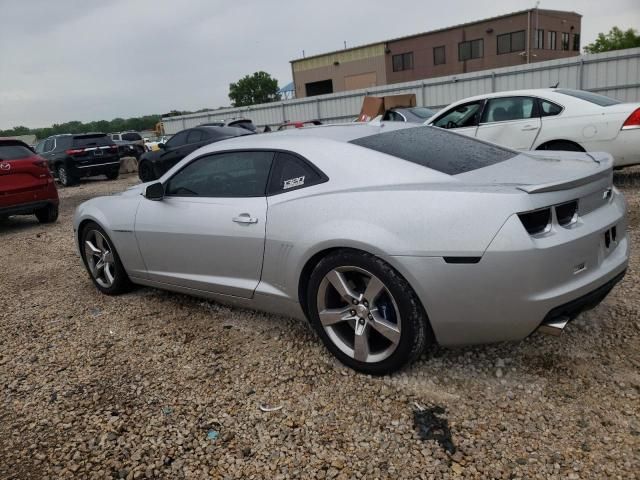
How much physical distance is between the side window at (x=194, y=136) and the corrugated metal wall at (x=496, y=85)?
917cm

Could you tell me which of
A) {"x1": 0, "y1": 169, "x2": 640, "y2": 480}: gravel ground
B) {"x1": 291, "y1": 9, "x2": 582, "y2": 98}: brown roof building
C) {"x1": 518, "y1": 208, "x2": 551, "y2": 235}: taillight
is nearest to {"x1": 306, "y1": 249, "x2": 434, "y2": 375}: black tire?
{"x1": 0, "y1": 169, "x2": 640, "y2": 480}: gravel ground

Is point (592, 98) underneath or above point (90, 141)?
above

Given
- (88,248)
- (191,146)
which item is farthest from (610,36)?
(88,248)

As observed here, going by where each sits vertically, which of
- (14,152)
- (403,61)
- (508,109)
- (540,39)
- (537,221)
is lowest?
(537,221)

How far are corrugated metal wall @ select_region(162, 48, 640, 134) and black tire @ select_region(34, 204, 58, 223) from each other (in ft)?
44.2

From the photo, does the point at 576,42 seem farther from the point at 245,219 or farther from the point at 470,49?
the point at 245,219

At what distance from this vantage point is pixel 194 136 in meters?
12.9

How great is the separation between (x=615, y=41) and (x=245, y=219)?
62197mm

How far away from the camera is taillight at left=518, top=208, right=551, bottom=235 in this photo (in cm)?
234

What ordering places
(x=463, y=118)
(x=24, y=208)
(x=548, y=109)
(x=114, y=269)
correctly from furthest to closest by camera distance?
(x=24, y=208)
(x=463, y=118)
(x=548, y=109)
(x=114, y=269)

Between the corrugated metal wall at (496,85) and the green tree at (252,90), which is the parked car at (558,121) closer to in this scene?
the corrugated metal wall at (496,85)

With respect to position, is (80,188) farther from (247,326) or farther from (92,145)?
(247,326)

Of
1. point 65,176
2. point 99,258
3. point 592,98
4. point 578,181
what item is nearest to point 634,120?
point 592,98

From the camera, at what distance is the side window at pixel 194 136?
41.9 feet
